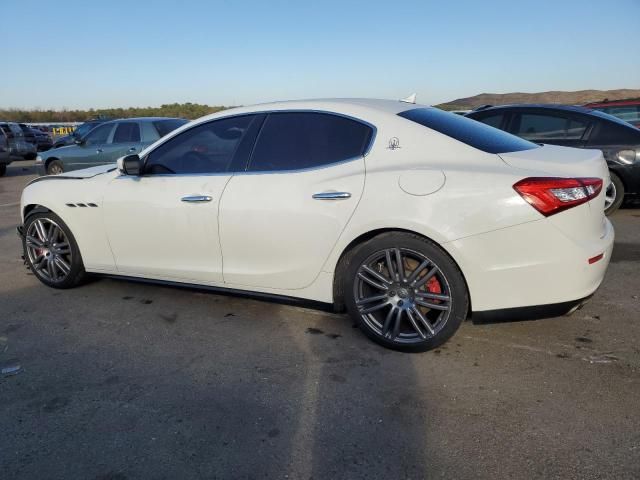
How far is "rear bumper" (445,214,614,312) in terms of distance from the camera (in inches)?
108

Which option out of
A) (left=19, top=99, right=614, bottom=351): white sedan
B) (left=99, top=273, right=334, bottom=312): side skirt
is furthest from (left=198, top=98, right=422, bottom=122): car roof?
(left=99, top=273, right=334, bottom=312): side skirt

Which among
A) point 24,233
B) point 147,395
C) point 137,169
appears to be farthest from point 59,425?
point 24,233

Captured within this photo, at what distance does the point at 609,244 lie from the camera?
9.97 ft

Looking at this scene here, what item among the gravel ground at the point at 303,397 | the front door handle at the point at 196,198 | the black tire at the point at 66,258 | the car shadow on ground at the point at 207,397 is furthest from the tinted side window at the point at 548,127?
the black tire at the point at 66,258

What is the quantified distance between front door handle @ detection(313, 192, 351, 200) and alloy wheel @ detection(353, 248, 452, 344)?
403 mm

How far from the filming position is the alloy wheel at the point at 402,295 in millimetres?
3035

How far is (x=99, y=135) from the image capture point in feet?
36.3

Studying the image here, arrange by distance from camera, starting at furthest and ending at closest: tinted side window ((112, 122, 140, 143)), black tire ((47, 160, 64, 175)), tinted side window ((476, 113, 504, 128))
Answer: black tire ((47, 160, 64, 175)) < tinted side window ((112, 122, 140, 143)) < tinted side window ((476, 113, 504, 128))

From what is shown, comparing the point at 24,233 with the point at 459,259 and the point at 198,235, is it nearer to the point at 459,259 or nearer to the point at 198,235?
the point at 198,235

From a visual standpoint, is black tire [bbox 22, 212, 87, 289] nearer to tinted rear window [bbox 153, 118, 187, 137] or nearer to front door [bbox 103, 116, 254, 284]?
front door [bbox 103, 116, 254, 284]

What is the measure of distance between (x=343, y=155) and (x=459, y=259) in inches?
39.1

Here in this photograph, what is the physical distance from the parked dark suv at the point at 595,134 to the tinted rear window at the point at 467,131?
3912 mm

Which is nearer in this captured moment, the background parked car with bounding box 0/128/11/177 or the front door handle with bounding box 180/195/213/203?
the front door handle with bounding box 180/195/213/203

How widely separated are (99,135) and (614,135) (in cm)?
977
